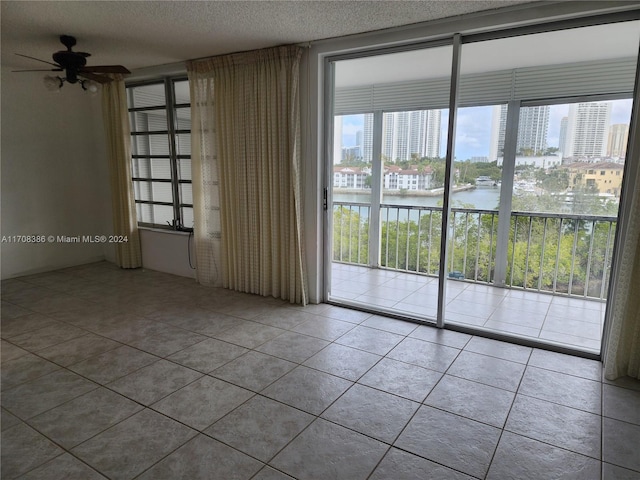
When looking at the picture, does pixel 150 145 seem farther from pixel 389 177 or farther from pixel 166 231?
pixel 389 177

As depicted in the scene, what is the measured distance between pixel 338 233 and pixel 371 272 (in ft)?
3.02

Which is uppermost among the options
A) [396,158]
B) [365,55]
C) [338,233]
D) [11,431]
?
[365,55]

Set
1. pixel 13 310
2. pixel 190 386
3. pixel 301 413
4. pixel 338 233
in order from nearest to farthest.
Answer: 1. pixel 301 413
2. pixel 190 386
3. pixel 13 310
4. pixel 338 233

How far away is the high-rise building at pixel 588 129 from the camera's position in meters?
3.98

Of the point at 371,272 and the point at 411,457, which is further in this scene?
the point at 371,272

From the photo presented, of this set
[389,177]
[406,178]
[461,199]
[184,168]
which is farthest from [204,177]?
[461,199]

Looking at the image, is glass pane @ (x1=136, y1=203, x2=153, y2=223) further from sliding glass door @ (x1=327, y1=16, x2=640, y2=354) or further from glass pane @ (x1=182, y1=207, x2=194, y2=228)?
sliding glass door @ (x1=327, y1=16, x2=640, y2=354)

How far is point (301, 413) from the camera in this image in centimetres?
216

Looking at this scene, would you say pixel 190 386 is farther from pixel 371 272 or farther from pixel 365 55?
pixel 371 272

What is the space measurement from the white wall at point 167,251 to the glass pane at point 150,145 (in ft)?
3.32

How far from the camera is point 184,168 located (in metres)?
4.76

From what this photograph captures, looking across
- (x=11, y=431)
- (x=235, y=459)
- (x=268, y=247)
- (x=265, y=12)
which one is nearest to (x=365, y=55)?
(x=265, y=12)

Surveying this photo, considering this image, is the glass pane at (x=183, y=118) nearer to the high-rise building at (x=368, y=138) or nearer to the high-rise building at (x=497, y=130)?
the high-rise building at (x=368, y=138)

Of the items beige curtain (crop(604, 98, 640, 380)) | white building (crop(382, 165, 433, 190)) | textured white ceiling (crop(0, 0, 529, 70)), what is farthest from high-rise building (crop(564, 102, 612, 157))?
textured white ceiling (crop(0, 0, 529, 70))
